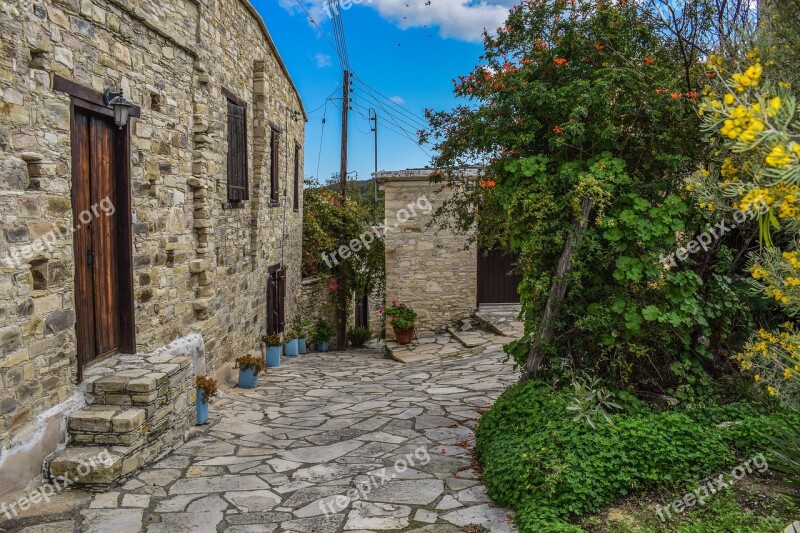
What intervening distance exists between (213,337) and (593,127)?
17.5ft

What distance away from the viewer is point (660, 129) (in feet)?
16.0

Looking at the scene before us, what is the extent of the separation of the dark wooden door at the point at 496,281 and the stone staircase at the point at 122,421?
7.92 meters

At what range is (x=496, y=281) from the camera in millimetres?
12539

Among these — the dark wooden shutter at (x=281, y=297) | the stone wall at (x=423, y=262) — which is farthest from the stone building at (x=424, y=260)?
the dark wooden shutter at (x=281, y=297)

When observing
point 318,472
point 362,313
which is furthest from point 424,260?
point 362,313

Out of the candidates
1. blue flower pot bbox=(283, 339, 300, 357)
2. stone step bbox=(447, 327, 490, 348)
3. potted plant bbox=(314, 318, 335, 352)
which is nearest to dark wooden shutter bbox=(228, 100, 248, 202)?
blue flower pot bbox=(283, 339, 300, 357)

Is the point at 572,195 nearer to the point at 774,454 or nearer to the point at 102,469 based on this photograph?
the point at 774,454

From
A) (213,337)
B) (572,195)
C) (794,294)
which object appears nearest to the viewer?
(794,294)

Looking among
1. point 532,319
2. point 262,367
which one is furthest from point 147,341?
point 532,319

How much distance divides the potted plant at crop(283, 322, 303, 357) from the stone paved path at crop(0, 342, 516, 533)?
13.4 feet

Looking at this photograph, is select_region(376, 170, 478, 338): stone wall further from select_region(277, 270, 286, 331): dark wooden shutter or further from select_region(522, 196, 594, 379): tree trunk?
select_region(522, 196, 594, 379): tree trunk

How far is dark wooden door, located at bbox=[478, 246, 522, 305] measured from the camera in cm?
1246

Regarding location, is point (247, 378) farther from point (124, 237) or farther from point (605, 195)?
point (605, 195)

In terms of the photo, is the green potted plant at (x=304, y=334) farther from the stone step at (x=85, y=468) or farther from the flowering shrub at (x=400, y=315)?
the stone step at (x=85, y=468)
